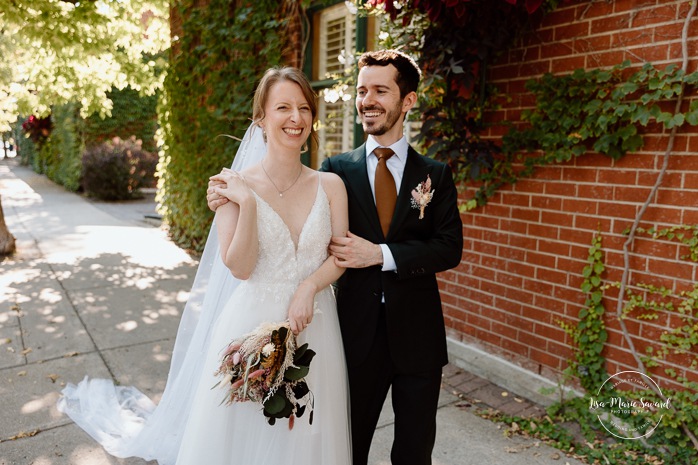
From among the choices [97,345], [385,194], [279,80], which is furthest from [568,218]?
[97,345]

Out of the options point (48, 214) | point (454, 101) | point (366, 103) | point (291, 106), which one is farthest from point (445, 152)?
point (48, 214)

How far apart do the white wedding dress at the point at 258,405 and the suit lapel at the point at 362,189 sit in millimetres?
145

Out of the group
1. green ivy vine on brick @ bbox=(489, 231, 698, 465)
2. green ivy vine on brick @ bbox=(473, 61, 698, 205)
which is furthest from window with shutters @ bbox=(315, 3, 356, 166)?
green ivy vine on brick @ bbox=(489, 231, 698, 465)

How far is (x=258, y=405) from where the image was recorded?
222 centimetres

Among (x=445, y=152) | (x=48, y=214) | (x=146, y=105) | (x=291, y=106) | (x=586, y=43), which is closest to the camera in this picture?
(x=291, y=106)

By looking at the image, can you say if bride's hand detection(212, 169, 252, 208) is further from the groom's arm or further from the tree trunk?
the tree trunk

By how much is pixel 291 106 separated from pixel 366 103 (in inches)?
13.1

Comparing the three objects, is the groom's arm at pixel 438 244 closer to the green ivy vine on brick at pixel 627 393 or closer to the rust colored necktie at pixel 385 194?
the rust colored necktie at pixel 385 194

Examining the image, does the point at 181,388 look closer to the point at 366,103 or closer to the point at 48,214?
the point at 366,103

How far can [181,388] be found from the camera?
9.61ft

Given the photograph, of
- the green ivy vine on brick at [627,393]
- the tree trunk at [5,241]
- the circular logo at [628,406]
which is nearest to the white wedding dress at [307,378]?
the green ivy vine on brick at [627,393]

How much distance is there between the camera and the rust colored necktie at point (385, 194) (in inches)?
90.4

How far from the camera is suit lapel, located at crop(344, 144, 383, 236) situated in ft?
7.50

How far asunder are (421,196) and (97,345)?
3636 mm
